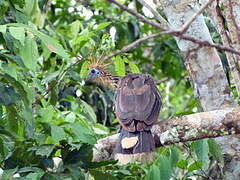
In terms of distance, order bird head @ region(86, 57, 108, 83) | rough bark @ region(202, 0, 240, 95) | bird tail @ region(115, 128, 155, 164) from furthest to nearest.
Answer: bird head @ region(86, 57, 108, 83) → bird tail @ region(115, 128, 155, 164) → rough bark @ region(202, 0, 240, 95)

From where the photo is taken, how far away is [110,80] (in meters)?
3.72

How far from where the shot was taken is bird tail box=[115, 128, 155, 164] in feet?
9.16

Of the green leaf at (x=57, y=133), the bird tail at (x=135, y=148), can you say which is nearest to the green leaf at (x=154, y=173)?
the bird tail at (x=135, y=148)

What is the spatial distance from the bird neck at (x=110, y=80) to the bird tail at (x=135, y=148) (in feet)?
2.72

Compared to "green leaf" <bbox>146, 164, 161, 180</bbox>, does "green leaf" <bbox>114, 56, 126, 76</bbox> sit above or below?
above

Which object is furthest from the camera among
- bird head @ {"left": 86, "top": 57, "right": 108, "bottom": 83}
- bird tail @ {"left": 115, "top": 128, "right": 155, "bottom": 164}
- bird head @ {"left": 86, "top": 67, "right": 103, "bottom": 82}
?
bird head @ {"left": 86, "top": 67, "right": 103, "bottom": 82}

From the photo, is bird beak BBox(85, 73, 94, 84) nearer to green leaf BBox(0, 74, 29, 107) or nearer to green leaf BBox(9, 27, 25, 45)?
green leaf BBox(0, 74, 29, 107)

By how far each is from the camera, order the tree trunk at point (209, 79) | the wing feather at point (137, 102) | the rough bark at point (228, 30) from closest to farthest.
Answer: the rough bark at point (228, 30) < the wing feather at point (137, 102) < the tree trunk at point (209, 79)

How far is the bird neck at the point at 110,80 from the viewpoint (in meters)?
3.70

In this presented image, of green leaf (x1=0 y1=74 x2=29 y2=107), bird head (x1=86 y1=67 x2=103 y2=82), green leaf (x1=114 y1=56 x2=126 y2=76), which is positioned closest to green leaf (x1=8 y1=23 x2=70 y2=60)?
green leaf (x1=0 y1=74 x2=29 y2=107)

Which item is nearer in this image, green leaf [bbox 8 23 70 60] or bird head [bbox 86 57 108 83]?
green leaf [bbox 8 23 70 60]

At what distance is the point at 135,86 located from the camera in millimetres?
3354

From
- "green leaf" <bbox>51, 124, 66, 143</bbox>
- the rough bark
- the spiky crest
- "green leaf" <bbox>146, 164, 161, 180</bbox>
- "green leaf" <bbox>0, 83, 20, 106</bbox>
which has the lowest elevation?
"green leaf" <bbox>146, 164, 161, 180</bbox>

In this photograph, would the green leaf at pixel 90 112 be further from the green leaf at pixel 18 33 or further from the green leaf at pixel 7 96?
the green leaf at pixel 18 33
